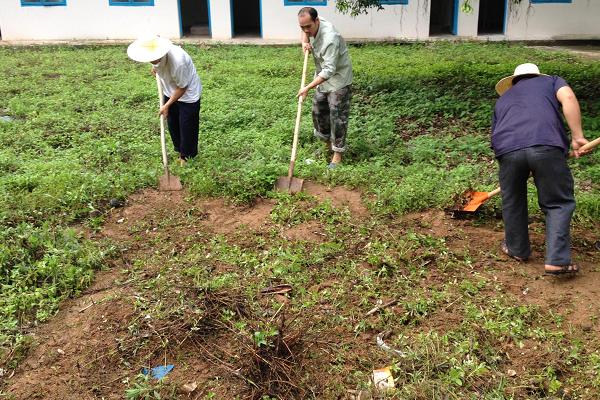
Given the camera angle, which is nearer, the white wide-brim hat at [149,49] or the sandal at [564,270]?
the sandal at [564,270]

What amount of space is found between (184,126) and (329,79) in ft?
5.19

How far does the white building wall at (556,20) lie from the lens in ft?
47.9

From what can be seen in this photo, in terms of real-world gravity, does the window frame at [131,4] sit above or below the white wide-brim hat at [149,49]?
above

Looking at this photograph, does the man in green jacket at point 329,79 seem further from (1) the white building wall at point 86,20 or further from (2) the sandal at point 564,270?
(1) the white building wall at point 86,20

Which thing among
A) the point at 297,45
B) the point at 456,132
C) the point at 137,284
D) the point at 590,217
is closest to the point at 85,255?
the point at 137,284

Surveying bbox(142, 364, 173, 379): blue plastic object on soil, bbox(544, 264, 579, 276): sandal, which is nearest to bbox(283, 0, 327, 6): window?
bbox(544, 264, 579, 276): sandal

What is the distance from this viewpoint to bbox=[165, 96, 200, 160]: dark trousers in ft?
19.1

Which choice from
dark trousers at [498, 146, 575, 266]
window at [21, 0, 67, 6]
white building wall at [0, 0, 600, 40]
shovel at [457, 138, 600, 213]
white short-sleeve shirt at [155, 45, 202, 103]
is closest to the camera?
dark trousers at [498, 146, 575, 266]

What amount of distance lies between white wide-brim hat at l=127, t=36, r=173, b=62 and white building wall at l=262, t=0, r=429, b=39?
9890mm

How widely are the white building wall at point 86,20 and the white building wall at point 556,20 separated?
9041 millimetres

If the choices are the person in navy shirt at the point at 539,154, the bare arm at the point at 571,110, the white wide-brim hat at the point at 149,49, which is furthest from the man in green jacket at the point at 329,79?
the bare arm at the point at 571,110

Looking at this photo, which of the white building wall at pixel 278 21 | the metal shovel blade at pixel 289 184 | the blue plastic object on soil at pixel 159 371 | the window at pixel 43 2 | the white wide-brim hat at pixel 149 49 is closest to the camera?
the blue plastic object on soil at pixel 159 371

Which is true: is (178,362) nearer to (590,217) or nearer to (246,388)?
(246,388)

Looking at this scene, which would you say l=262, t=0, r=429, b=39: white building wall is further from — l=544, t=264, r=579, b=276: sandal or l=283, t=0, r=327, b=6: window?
l=544, t=264, r=579, b=276: sandal
